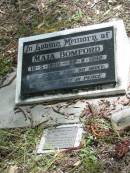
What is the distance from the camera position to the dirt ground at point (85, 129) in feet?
11.9

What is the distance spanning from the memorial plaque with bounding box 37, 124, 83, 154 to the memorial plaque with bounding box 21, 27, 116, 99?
0.41 meters

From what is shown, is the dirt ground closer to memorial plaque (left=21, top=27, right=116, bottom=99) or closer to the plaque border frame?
the plaque border frame

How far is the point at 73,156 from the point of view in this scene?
147 inches

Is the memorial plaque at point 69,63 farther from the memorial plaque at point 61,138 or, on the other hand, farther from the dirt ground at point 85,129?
the memorial plaque at point 61,138

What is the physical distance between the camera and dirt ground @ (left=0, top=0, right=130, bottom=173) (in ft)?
11.9

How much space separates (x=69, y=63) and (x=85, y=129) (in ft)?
2.29

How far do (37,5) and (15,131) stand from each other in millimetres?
1956

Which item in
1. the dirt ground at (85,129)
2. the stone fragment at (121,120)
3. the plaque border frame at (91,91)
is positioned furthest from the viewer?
the plaque border frame at (91,91)

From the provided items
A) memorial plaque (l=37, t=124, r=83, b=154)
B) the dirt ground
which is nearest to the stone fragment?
the dirt ground

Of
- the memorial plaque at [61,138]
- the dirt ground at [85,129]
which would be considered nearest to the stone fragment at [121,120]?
the dirt ground at [85,129]

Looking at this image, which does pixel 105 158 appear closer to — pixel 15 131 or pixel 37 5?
pixel 15 131

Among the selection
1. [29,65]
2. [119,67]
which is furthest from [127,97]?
[29,65]

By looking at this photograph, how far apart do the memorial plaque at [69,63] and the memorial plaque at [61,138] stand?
41 centimetres

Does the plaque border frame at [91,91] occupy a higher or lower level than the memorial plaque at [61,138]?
higher
